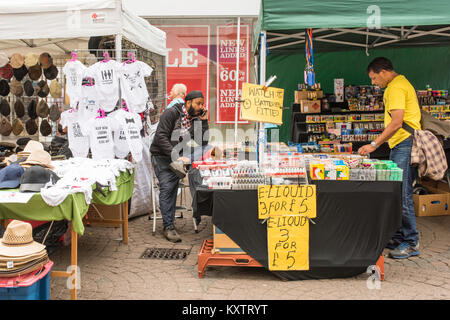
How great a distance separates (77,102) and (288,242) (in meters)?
3.14

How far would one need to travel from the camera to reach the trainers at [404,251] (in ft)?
15.7

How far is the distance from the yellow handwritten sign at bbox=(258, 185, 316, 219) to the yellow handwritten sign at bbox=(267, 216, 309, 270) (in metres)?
0.06

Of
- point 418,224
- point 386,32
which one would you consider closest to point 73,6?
point 386,32

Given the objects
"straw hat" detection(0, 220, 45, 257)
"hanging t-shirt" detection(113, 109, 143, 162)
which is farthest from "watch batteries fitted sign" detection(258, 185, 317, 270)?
"hanging t-shirt" detection(113, 109, 143, 162)

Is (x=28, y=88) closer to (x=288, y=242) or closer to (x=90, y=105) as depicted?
(x=90, y=105)

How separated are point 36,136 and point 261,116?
5.16 meters

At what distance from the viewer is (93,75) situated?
5.39 meters

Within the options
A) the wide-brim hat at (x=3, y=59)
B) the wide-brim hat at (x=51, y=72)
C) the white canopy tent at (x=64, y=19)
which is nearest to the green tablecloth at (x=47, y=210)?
the white canopy tent at (x=64, y=19)

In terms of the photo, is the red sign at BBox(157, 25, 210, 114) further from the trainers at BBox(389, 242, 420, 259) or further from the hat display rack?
the trainers at BBox(389, 242, 420, 259)

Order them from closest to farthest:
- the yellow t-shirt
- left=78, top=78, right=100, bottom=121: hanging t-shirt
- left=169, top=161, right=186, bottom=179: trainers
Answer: the yellow t-shirt
left=169, top=161, right=186, bottom=179: trainers
left=78, top=78, right=100, bottom=121: hanging t-shirt

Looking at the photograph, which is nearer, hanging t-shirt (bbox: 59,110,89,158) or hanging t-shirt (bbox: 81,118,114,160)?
hanging t-shirt (bbox: 81,118,114,160)

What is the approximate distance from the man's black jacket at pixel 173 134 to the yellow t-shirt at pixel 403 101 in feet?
7.06

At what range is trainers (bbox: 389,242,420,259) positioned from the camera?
4.79 m

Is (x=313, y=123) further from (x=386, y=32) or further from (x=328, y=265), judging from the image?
(x=328, y=265)
